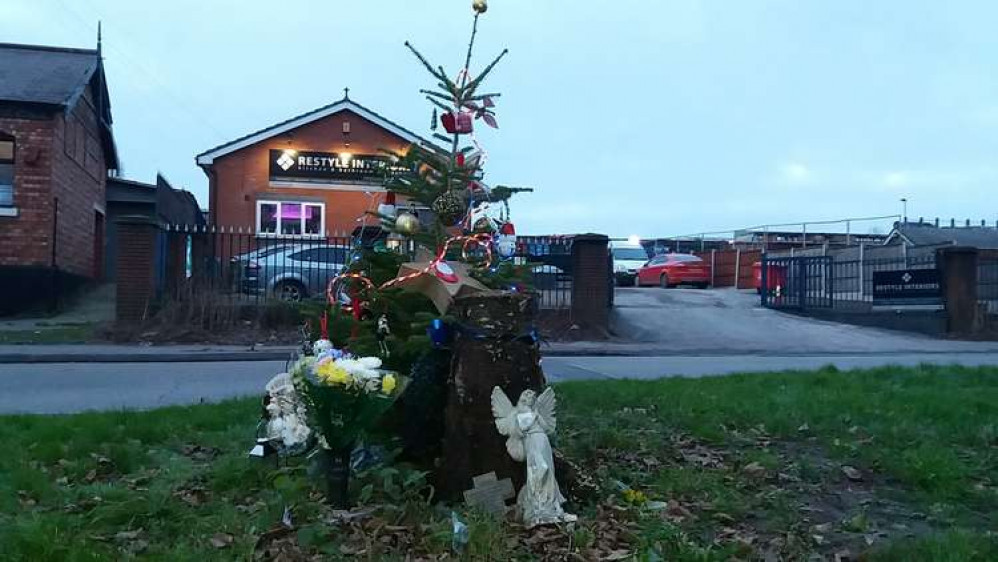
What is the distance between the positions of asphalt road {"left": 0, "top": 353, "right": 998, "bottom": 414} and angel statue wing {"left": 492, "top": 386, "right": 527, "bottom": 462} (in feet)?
16.7

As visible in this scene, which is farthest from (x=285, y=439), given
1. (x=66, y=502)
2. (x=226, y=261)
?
(x=226, y=261)

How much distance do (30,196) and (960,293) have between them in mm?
20194

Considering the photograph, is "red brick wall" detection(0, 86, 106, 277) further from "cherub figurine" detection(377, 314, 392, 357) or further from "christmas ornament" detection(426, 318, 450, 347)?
"christmas ornament" detection(426, 318, 450, 347)

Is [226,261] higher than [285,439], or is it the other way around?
[226,261]

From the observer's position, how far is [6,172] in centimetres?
2009

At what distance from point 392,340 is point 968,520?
3175 millimetres

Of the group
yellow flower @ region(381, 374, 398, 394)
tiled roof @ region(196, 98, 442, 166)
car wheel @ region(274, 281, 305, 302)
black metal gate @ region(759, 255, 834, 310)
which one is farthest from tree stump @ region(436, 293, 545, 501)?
tiled roof @ region(196, 98, 442, 166)

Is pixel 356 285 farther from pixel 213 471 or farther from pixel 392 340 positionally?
pixel 213 471

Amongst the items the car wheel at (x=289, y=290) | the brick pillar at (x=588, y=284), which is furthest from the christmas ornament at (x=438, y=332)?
the brick pillar at (x=588, y=284)

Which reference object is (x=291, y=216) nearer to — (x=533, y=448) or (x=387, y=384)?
(x=387, y=384)

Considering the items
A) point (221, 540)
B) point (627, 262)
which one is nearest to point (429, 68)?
point (221, 540)

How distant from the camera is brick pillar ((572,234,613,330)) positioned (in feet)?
59.8

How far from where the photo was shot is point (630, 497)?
4.76m

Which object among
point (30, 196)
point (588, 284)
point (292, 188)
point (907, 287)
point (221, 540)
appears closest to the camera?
point (221, 540)
